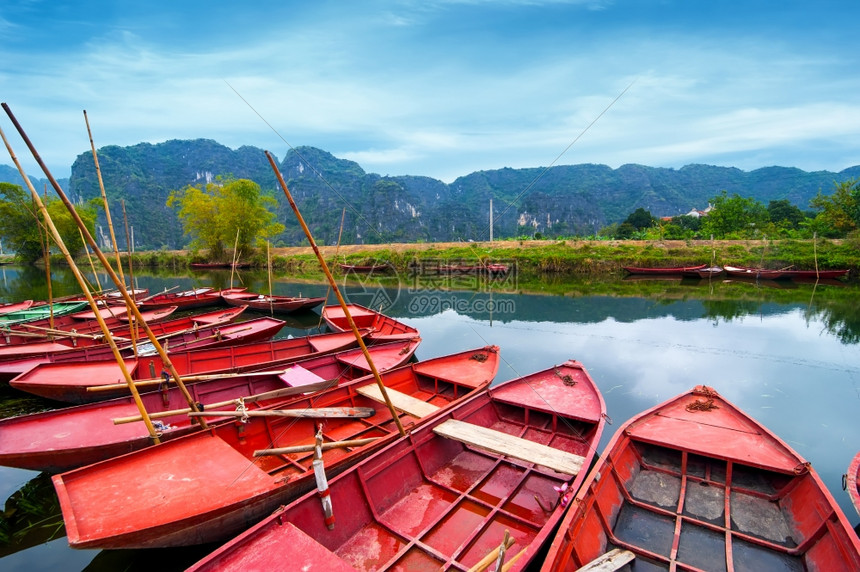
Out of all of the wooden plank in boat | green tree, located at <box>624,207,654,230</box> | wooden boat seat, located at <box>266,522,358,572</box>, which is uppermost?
green tree, located at <box>624,207,654,230</box>

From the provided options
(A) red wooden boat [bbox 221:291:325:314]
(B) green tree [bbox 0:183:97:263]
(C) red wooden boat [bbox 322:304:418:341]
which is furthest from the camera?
(B) green tree [bbox 0:183:97:263]

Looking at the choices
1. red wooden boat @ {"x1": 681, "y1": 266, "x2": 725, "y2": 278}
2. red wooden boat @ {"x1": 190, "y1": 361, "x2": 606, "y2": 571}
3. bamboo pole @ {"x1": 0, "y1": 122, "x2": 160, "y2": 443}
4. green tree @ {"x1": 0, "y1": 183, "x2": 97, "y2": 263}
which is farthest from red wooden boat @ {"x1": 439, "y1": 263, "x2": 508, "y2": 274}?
green tree @ {"x1": 0, "y1": 183, "x2": 97, "y2": 263}

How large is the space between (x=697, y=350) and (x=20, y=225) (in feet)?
224

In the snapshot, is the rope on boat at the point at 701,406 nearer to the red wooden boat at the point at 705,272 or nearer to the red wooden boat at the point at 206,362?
the red wooden boat at the point at 206,362

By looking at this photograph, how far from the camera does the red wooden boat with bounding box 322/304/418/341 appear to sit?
13.4m

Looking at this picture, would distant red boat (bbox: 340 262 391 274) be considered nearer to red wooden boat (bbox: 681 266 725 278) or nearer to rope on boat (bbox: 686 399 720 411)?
red wooden boat (bbox: 681 266 725 278)

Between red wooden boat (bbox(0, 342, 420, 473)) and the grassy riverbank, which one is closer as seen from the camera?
red wooden boat (bbox(0, 342, 420, 473))

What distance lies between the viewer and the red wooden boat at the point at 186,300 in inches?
797

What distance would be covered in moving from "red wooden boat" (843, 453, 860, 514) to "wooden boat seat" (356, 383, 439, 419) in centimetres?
497

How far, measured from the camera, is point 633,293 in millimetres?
25266

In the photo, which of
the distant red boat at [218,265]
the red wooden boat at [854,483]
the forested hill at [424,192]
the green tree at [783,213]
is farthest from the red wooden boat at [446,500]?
the forested hill at [424,192]

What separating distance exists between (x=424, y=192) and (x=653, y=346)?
127424 mm

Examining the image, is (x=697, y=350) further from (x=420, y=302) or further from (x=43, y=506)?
(x=43, y=506)

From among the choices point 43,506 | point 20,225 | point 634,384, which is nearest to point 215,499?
point 43,506
